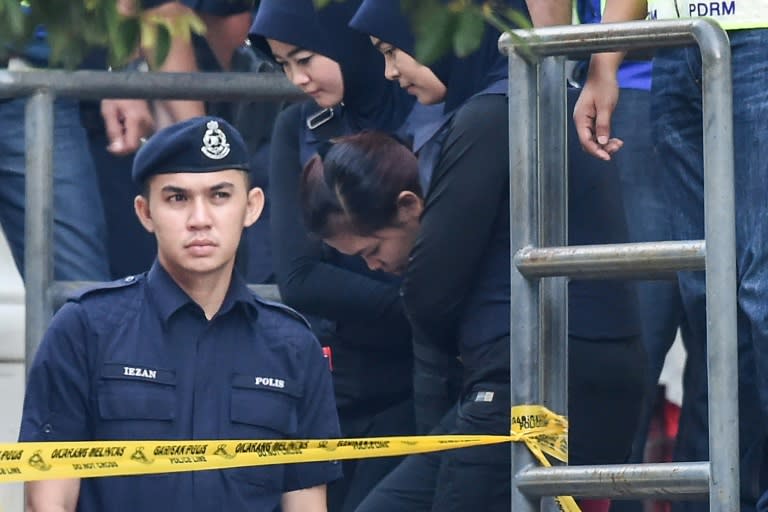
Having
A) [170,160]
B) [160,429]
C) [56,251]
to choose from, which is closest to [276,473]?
[160,429]

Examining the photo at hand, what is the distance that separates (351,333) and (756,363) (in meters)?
1.51

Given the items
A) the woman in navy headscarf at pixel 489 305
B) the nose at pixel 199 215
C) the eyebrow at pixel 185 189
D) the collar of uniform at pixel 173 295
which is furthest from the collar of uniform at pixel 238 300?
the woman in navy headscarf at pixel 489 305

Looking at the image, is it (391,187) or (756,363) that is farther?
(391,187)

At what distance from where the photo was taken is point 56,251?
6207 millimetres

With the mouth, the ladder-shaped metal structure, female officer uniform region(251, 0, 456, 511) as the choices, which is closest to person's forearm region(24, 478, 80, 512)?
the mouth

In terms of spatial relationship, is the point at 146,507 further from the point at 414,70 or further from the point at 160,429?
the point at 414,70

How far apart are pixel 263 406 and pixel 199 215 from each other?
0.51 meters

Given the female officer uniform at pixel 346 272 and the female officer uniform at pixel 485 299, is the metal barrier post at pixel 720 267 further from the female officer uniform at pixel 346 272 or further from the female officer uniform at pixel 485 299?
the female officer uniform at pixel 346 272

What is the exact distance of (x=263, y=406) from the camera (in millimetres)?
5270

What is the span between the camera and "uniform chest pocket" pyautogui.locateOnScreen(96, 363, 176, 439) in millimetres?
5188

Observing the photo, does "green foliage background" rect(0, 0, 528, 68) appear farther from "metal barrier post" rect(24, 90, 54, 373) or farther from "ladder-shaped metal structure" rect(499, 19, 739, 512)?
"metal barrier post" rect(24, 90, 54, 373)

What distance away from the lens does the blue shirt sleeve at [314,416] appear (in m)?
5.37

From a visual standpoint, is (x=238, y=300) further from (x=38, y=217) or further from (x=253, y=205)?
(x=38, y=217)

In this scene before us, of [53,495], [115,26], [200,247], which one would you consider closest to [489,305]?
[200,247]
